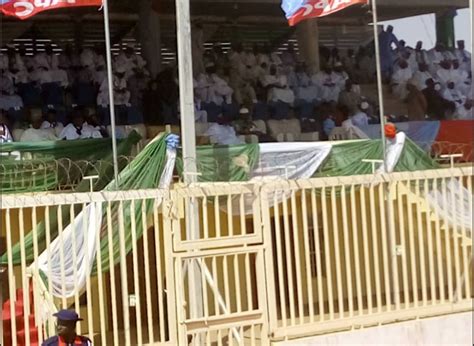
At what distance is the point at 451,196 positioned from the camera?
11.9 metres

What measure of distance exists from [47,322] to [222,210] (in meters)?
2.43

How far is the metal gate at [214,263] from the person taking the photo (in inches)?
388

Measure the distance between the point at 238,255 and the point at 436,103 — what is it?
8.40 m

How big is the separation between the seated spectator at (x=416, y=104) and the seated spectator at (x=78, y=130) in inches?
229

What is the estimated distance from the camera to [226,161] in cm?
1220

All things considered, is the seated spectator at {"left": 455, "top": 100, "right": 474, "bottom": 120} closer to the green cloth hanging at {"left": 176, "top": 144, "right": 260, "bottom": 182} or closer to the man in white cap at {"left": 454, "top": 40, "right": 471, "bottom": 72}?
the man in white cap at {"left": 454, "top": 40, "right": 471, "bottom": 72}

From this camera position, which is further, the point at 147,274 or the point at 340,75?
the point at 340,75

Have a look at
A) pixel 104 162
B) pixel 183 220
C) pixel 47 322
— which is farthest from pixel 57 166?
pixel 47 322

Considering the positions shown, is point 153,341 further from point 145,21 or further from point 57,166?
point 145,21

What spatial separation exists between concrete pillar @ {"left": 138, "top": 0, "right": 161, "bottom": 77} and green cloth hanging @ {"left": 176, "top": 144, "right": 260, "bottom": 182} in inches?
173

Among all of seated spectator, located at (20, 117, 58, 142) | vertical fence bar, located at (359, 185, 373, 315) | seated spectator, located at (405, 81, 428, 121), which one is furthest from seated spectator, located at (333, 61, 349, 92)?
vertical fence bar, located at (359, 185, 373, 315)

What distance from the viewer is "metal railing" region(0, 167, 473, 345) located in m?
9.84

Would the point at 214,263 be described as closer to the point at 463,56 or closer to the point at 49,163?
the point at 49,163

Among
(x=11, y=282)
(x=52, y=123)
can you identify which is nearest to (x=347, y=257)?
(x=11, y=282)
